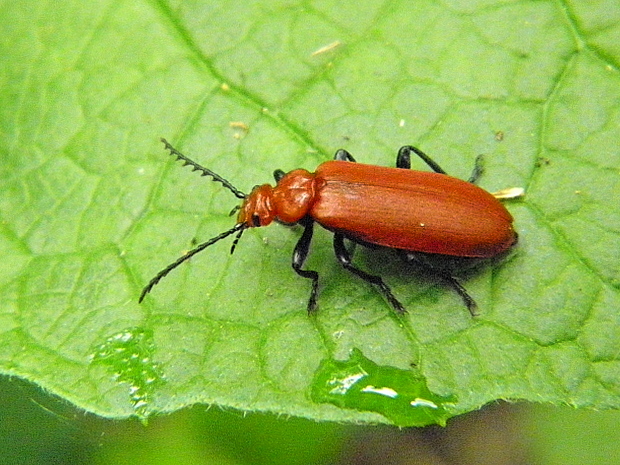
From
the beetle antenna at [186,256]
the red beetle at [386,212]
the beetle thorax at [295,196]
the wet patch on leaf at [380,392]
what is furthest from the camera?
the beetle thorax at [295,196]

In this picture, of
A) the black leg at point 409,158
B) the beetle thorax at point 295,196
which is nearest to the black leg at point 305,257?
the beetle thorax at point 295,196

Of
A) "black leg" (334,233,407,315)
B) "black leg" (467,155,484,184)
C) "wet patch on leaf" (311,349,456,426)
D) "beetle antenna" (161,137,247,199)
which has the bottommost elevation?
"wet patch on leaf" (311,349,456,426)

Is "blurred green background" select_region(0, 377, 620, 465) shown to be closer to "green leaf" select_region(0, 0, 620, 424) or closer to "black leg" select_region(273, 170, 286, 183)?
"green leaf" select_region(0, 0, 620, 424)

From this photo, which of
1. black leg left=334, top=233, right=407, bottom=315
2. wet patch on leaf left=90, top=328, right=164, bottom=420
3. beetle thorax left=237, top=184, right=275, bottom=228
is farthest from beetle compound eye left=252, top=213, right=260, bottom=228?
wet patch on leaf left=90, top=328, right=164, bottom=420

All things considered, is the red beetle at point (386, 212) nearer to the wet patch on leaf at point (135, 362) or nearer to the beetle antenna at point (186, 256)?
the beetle antenna at point (186, 256)

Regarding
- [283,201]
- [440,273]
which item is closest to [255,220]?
[283,201]
